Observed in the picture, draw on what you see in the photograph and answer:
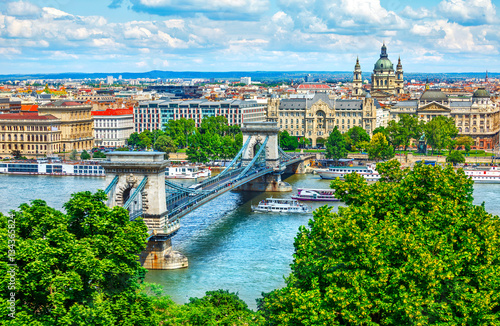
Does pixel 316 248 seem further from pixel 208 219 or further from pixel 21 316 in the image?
pixel 208 219

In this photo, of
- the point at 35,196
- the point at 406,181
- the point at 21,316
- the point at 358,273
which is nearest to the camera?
the point at 21,316

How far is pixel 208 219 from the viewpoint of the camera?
40844 mm

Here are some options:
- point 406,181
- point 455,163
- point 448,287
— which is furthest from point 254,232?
point 455,163

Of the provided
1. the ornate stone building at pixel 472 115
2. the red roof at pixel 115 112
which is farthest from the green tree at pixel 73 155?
the ornate stone building at pixel 472 115

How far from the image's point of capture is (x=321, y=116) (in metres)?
85.2

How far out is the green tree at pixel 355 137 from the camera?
3056 inches

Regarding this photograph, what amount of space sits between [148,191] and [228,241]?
5974 mm

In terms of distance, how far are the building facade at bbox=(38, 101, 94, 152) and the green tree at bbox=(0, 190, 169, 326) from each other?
195 ft

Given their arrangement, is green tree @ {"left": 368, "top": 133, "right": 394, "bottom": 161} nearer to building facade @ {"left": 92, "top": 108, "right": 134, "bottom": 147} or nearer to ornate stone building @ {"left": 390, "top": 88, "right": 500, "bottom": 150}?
ornate stone building @ {"left": 390, "top": 88, "right": 500, "bottom": 150}

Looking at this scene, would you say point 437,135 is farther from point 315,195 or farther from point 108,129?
point 108,129

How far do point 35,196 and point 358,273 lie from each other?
33.1 metres

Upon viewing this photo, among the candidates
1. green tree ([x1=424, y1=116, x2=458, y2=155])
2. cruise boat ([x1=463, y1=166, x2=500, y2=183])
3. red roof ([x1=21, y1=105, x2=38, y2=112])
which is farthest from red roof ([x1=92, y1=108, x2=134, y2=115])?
cruise boat ([x1=463, y1=166, x2=500, y2=183])

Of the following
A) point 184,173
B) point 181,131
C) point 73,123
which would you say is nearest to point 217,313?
point 184,173

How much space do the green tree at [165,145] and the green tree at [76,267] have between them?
5325 centimetres
